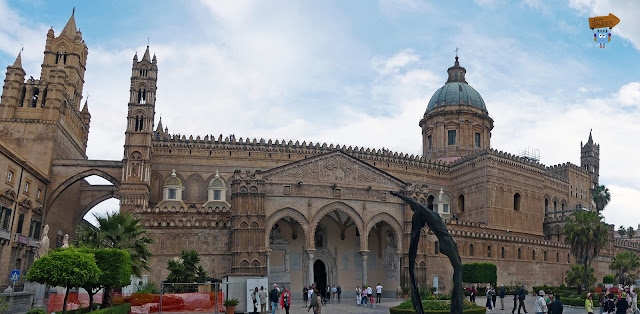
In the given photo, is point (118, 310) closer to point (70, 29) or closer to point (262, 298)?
point (262, 298)


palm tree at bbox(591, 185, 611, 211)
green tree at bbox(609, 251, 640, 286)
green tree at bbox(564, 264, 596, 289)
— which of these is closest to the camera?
green tree at bbox(564, 264, 596, 289)

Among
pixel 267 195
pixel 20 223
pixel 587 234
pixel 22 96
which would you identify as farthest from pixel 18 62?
pixel 587 234

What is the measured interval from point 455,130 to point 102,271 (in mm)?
47565

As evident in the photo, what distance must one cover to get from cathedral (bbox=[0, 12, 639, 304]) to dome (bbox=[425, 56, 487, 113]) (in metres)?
1.49

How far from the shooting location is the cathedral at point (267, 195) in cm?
3725

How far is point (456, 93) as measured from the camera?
62.8m

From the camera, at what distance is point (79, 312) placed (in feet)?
67.4

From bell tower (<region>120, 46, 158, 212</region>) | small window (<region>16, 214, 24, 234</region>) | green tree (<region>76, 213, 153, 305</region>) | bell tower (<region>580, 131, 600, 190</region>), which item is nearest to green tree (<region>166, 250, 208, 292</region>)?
green tree (<region>76, 213, 153, 305</region>)

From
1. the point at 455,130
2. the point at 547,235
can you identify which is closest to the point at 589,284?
the point at 547,235

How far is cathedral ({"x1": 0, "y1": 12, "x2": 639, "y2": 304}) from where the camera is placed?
3725 cm

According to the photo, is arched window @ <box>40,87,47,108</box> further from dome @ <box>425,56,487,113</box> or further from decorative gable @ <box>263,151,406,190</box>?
dome @ <box>425,56,487,113</box>

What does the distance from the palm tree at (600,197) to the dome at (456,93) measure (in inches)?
703

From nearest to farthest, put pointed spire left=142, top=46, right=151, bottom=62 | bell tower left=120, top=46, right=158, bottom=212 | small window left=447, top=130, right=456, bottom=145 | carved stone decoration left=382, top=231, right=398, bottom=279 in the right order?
carved stone decoration left=382, top=231, right=398, bottom=279 < bell tower left=120, top=46, right=158, bottom=212 < pointed spire left=142, top=46, right=151, bottom=62 < small window left=447, top=130, right=456, bottom=145

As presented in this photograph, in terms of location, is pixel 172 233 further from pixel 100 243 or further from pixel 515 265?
pixel 515 265
